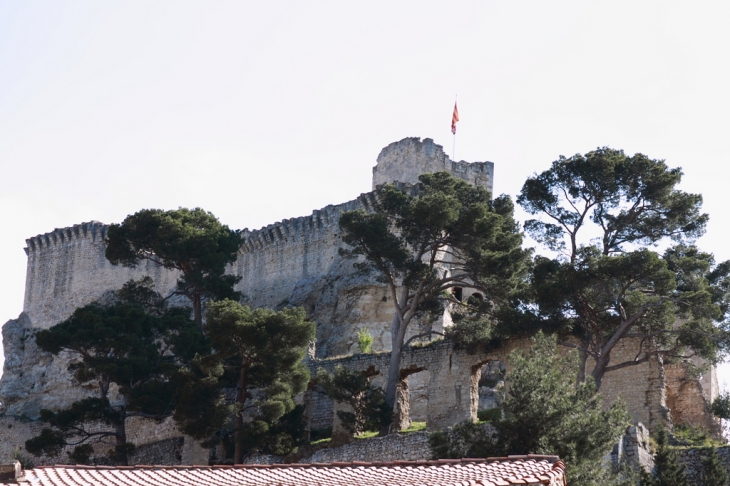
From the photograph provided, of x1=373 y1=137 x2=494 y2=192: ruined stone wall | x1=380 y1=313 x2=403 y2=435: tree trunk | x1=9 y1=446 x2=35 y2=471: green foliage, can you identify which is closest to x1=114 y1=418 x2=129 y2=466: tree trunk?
x1=9 y1=446 x2=35 y2=471: green foliage

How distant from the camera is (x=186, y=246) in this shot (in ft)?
139

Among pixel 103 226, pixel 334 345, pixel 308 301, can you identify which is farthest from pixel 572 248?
pixel 103 226

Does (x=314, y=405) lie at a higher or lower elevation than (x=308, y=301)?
lower

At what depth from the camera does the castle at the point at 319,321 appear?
3228cm

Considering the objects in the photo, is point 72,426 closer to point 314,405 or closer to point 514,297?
point 314,405

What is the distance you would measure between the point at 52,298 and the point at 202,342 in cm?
2160

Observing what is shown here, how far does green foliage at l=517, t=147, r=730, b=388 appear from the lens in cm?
2966

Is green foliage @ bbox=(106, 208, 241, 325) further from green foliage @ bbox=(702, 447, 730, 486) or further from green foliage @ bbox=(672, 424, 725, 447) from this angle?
green foliage @ bbox=(702, 447, 730, 486)

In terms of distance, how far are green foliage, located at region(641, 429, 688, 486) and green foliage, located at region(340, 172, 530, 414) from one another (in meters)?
7.96

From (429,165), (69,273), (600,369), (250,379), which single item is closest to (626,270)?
(600,369)

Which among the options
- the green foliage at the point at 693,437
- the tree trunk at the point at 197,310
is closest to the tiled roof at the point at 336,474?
the green foliage at the point at 693,437

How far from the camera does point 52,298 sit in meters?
56.8

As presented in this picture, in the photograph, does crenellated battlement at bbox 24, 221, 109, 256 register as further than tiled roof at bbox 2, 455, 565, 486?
Yes

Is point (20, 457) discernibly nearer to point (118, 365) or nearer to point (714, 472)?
point (118, 365)
